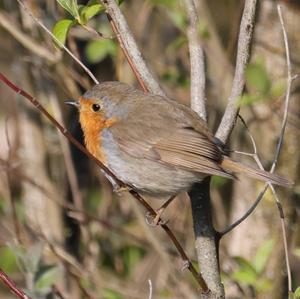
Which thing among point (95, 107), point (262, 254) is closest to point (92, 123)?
point (95, 107)

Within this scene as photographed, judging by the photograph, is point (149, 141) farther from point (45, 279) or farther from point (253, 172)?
point (45, 279)

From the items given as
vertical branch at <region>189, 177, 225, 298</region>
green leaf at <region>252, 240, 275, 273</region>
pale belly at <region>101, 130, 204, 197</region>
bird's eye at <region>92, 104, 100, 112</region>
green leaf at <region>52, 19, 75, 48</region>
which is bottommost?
green leaf at <region>252, 240, 275, 273</region>

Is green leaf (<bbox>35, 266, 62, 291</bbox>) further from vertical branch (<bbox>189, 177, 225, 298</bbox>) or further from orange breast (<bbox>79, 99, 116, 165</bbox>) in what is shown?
vertical branch (<bbox>189, 177, 225, 298</bbox>)

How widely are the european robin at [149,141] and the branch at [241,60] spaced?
33 centimetres

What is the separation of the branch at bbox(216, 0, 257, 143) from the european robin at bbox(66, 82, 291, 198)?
325 mm

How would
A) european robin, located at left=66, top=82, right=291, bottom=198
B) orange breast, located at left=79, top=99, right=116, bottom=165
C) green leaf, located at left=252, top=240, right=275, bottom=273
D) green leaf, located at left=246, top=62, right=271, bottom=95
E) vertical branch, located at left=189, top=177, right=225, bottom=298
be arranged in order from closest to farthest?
vertical branch, located at left=189, top=177, right=225, bottom=298
european robin, located at left=66, top=82, right=291, bottom=198
orange breast, located at left=79, top=99, right=116, bottom=165
green leaf, located at left=252, top=240, right=275, bottom=273
green leaf, located at left=246, top=62, right=271, bottom=95

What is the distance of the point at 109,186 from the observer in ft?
17.7

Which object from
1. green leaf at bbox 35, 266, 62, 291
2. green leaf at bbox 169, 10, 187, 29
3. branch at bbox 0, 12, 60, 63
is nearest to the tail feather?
green leaf at bbox 35, 266, 62, 291

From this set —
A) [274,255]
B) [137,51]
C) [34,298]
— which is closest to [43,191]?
[34,298]

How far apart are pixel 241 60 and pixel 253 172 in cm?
58

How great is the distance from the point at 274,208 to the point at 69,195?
154 centimetres

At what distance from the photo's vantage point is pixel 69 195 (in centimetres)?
Result: 534

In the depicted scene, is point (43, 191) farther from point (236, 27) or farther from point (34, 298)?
point (236, 27)

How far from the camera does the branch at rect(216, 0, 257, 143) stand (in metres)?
2.91
